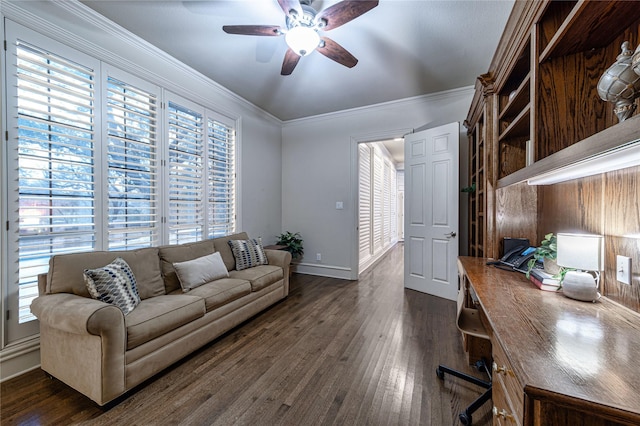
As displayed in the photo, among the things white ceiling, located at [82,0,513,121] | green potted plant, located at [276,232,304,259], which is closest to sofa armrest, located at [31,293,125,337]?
white ceiling, located at [82,0,513,121]

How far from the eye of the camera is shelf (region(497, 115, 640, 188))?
69 cm

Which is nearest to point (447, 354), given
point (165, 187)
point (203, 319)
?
point (203, 319)

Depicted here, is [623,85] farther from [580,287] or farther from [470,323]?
[470,323]

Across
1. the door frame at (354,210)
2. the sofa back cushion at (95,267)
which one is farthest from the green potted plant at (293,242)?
the sofa back cushion at (95,267)

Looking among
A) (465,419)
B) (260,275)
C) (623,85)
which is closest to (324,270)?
(260,275)

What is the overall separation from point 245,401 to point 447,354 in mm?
1568

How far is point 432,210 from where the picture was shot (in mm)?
3451

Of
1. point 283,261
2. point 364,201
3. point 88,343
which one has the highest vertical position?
point 364,201

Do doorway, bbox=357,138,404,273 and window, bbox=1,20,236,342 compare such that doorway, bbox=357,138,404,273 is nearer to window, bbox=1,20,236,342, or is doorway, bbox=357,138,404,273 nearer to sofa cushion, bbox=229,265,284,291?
sofa cushion, bbox=229,265,284,291

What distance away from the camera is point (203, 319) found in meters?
2.11

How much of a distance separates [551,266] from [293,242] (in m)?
3.56

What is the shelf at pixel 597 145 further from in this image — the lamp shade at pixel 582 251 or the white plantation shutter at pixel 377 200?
the white plantation shutter at pixel 377 200

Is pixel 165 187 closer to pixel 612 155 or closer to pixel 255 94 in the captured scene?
pixel 255 94

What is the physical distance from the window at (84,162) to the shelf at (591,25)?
3.20 metres
